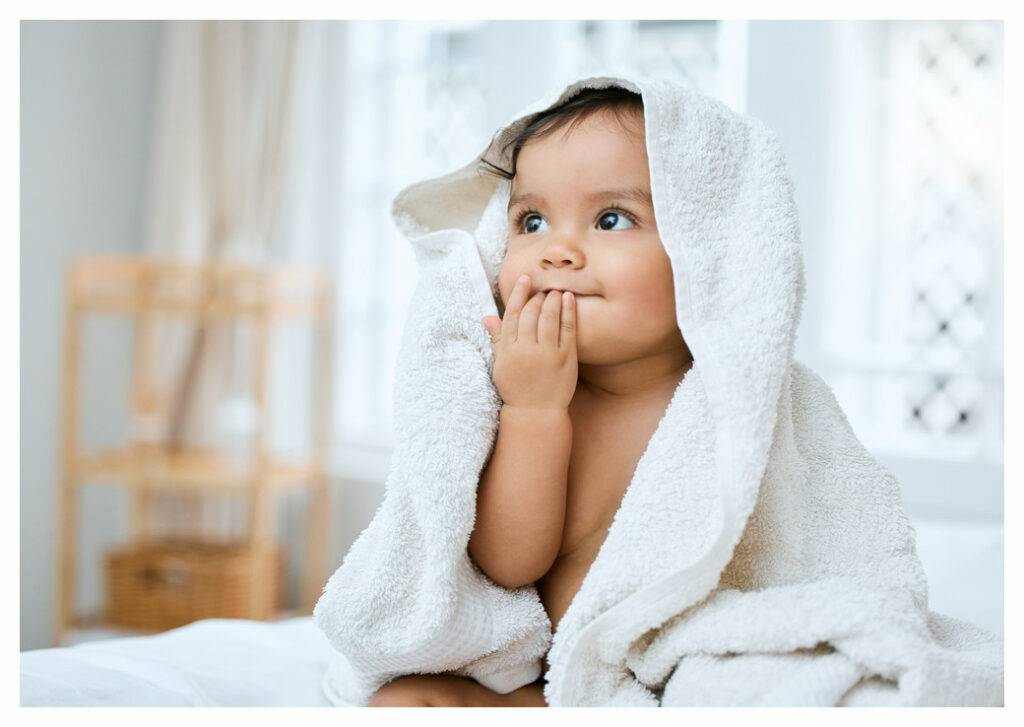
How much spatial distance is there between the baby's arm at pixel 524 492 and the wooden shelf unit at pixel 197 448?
1202 millimetres

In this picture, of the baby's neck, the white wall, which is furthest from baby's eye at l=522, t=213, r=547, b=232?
the white wall

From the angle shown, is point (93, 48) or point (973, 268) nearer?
point (973, 268)

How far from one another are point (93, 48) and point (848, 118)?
166cm

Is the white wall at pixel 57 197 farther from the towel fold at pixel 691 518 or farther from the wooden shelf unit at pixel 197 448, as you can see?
the towel fold at pixel 691 518

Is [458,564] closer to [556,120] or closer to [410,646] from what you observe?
[410,646]

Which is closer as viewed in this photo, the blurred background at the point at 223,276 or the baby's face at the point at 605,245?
the baby's face at the point at 605,245

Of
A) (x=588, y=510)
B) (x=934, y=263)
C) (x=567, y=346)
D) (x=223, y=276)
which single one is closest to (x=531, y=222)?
(x=567, y=346)

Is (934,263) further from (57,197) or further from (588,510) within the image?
(57,197)

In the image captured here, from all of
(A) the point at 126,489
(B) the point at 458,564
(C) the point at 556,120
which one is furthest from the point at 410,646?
(A) the point at 126,489

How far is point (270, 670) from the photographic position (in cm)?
87

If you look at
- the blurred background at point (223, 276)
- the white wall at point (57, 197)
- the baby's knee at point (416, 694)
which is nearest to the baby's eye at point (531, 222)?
the baby's knee at point (416, 694)

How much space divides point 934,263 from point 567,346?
0.91 meters

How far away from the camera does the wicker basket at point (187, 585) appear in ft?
6.18

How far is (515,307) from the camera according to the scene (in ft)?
2.45
